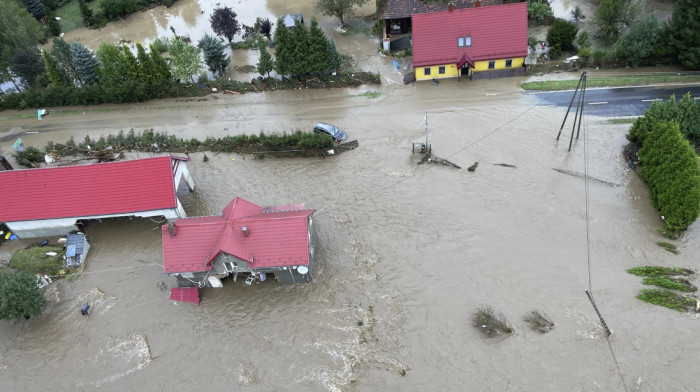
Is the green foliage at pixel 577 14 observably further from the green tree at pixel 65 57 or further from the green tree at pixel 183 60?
the green tree at pixel 65 57

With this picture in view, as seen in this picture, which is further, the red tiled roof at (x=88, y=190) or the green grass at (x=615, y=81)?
the green grass at (x=615, y=81)

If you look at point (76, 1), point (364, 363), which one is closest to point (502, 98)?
point (364, 363)

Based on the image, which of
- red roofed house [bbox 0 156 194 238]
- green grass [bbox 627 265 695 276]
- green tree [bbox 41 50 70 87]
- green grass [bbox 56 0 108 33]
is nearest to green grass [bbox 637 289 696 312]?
green grass [bbox 627 265 695 276]

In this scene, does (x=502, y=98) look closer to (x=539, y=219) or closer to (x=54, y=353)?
(x=539, y=219)

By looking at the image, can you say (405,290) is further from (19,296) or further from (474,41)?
(474,41)

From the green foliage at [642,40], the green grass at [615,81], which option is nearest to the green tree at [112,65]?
the green grass at [615,81]

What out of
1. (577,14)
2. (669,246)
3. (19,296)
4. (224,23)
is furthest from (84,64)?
(577,14)
